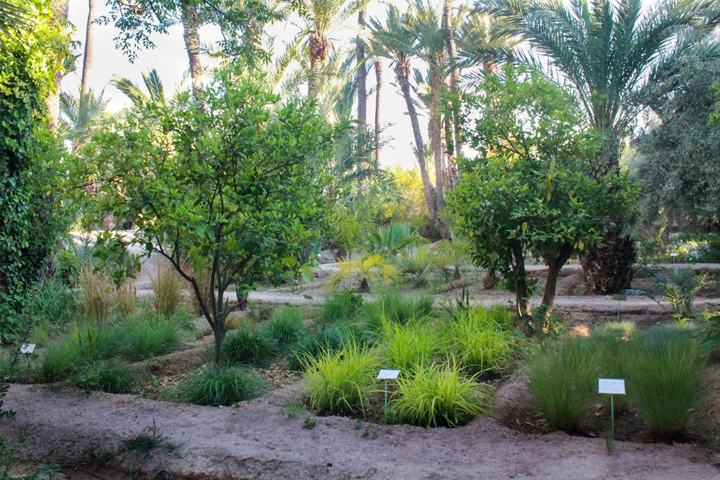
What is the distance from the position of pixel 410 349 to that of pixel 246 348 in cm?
191

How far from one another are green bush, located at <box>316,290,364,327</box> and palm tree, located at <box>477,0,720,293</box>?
454cm

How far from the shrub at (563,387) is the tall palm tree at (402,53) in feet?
61.6

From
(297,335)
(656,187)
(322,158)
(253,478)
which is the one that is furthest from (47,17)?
(656,187)

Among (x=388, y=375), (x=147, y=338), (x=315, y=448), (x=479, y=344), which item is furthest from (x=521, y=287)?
(x=147, y=338)

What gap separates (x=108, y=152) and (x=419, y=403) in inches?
127

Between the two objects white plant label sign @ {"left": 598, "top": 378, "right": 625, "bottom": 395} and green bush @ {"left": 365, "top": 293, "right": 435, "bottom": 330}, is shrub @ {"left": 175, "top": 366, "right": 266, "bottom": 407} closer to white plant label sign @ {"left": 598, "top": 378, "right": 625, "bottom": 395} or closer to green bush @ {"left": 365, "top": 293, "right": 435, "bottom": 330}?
green bush @ {"left": 365, "top": 293, "right": 435, "bottom": 330}

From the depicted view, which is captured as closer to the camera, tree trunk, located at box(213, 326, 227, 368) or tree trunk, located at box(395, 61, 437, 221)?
tree trunk, located at box(213, 326, 227, 368)

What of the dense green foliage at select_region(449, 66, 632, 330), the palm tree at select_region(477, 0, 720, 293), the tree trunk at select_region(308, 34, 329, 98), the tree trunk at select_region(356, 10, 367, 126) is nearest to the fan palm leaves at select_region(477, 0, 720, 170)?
the palm tree at select_region(477, 0, 720, 293)

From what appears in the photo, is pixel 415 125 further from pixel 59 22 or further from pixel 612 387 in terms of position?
pixel 612 387

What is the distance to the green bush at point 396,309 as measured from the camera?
6848mm

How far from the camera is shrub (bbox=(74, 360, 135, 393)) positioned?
5387 mm

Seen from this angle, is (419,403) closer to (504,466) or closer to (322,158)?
(504,466)

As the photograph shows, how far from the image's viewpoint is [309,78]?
17688 mm

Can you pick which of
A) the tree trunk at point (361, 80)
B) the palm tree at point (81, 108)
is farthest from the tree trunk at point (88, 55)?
the tree trunk at point (361, 80)
